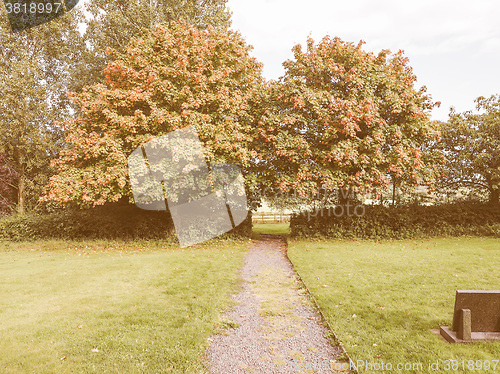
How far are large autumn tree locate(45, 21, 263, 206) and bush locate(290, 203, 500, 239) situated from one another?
650cm

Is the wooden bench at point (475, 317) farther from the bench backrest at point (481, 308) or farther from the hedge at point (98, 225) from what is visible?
the hedge at point (98, 225)

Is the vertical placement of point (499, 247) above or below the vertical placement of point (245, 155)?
below

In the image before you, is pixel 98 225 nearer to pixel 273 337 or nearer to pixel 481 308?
pixel 273 337

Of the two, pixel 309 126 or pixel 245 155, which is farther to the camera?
pixel 309 126

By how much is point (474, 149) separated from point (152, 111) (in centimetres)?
1981

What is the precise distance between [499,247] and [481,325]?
12.9 metres

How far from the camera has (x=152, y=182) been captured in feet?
50.5

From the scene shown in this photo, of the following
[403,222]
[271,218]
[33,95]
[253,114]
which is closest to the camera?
[253,114]

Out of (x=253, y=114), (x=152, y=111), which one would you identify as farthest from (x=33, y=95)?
(x=253, y=114)

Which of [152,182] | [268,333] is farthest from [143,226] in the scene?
[268,333]

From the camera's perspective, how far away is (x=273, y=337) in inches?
233

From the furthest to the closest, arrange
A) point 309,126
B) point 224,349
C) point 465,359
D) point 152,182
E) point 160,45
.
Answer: point 309,126 → point 160,45 → point 152,182 → point 224,349 → point 465,359

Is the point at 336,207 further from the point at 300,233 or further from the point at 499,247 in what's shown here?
the point at 499,247

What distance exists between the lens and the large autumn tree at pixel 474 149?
765 inches
